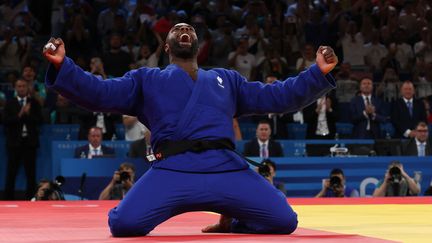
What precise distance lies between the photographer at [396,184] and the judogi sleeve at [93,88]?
5.79 metres

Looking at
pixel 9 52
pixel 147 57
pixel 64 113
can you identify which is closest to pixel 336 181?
pixel 64 113

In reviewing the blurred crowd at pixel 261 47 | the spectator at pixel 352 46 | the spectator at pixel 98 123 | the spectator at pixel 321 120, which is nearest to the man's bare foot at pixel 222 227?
the blurred crowd at pixel 261 47

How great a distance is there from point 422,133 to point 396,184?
6.23ft

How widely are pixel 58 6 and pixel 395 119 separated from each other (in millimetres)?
5801

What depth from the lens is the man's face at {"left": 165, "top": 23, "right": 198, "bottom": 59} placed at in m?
5.03

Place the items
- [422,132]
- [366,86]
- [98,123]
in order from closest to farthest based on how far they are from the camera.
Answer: [422,132], [98,123], [366,86]

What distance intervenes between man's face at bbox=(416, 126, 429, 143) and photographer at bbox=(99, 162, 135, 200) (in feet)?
13.3

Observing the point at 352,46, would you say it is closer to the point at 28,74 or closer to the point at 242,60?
the point at 242,60

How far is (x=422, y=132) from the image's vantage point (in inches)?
479

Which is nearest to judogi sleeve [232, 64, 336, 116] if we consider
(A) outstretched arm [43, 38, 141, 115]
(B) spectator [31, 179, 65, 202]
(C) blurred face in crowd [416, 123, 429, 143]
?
(A) outstretched arm [43, 38, 141, 115]

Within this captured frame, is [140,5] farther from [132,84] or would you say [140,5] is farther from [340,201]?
[132,84]

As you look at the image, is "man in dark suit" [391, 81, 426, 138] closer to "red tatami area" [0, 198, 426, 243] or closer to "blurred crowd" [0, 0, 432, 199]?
"blurred crowd" [0, 0, 432, 199]

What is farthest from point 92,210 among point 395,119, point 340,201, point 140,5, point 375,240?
point 140,5

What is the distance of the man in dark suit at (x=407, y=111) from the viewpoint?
13.0 metres
